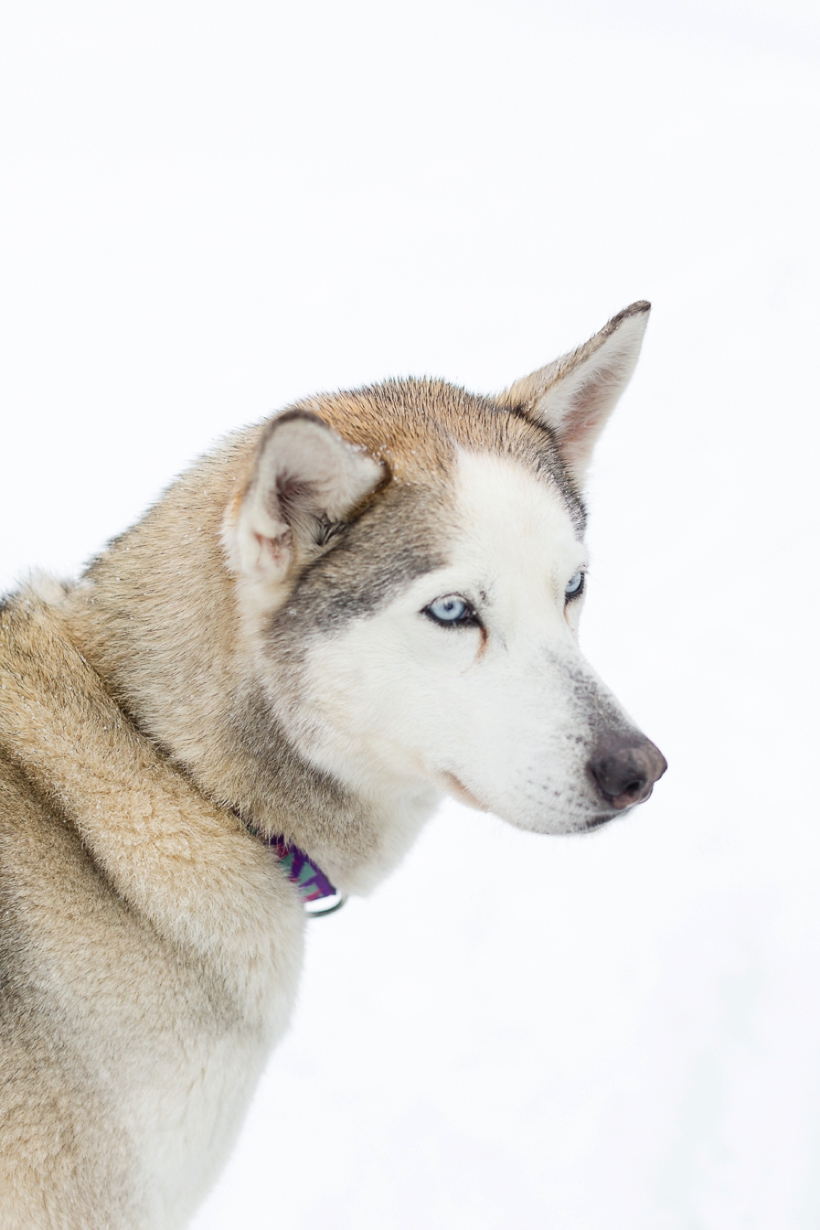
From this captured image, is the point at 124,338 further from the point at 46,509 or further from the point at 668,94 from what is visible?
the point at 668,94

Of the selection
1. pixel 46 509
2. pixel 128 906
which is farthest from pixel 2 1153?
pixel 46 509

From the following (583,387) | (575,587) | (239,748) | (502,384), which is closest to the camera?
(239,748)

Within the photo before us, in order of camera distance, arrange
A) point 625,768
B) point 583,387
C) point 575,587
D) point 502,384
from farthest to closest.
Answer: point 502,384 → point 583,387 → point 575,587 → point 625,768

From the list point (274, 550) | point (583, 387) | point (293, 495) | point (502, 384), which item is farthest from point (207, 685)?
point (502, 384)

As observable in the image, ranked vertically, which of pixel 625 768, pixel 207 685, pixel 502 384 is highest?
pixel 207 685

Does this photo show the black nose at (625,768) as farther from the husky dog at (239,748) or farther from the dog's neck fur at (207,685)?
the dog's neck fur at (207,685)

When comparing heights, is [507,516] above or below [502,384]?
above

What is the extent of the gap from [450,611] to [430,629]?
6 cm

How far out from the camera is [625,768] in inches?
80.4

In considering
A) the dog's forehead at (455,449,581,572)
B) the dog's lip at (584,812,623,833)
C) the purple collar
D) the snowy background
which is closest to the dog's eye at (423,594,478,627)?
the dog's forehead at (455,449,581,572)

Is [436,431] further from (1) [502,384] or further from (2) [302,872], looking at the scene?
(1) [502,384]

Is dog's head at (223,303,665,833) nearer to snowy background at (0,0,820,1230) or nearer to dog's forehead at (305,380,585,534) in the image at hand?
dog's forehead at (305,380,585,534)

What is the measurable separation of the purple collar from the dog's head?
25 centimetres

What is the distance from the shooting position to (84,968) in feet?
6.78
